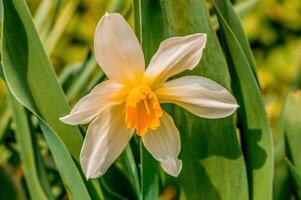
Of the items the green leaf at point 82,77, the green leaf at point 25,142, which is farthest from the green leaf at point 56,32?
the green leaf at point 25,142

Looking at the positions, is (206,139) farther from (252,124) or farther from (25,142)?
(25,142)

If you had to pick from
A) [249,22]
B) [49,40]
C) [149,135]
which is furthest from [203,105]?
[249,22]

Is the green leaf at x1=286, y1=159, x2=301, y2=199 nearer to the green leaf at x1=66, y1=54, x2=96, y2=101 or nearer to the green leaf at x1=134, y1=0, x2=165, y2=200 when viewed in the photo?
the green leaf at x1=134, y1=0, x2=165, y2=200

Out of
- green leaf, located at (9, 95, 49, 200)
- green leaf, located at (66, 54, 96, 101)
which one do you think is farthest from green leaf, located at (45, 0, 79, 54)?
green leaf, located at (9, 95, 49, 200)

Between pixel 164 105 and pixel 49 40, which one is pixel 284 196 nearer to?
pixel 164 105

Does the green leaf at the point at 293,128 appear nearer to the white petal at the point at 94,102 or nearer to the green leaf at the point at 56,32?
the white petal at the point at 94,102

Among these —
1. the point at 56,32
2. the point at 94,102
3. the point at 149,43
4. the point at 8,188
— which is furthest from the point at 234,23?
the point at 56,32
